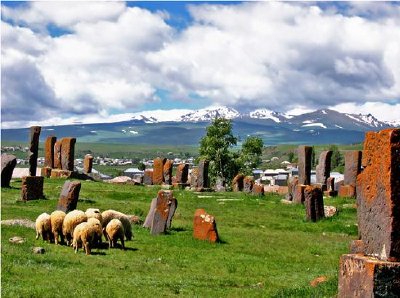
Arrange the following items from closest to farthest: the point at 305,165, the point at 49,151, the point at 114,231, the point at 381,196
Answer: the point at 381,196 < the point at 114,231 < the point at 305,165 < the point at 49,151

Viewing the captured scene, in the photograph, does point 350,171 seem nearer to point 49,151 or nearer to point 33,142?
point 33,142

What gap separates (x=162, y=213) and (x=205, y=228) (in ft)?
7.86

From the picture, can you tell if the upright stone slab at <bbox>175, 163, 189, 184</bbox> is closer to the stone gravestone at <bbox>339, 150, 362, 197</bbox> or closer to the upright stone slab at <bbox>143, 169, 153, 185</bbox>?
the upright stone slab at <bbox>143, 169, 153, 185</bbox>

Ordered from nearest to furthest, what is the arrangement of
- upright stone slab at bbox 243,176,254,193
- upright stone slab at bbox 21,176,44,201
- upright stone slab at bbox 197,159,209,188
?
upright stone slab at bbox 21,176,44,201 < upright stone slab at bbox 197,159,209,188 < upright stone slab at bbox 243,176,254,193

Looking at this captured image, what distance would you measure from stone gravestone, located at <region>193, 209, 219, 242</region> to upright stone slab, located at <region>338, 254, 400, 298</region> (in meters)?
15.3

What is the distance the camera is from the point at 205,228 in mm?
28016

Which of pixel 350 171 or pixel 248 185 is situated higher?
pixel 350 171

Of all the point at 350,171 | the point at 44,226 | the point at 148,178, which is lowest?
the point at 44,226

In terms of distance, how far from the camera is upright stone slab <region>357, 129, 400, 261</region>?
12203 millimetres

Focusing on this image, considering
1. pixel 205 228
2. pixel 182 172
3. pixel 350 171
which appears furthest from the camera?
pixel 182 172

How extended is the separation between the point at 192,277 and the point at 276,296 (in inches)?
148

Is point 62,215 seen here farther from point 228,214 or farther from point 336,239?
point 228,214

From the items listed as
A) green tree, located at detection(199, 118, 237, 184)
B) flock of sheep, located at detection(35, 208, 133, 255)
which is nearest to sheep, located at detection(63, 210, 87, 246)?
flock of sheep, located at detection(35, 208, 133, 255)

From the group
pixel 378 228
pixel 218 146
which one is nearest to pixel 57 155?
pixel 218 146
